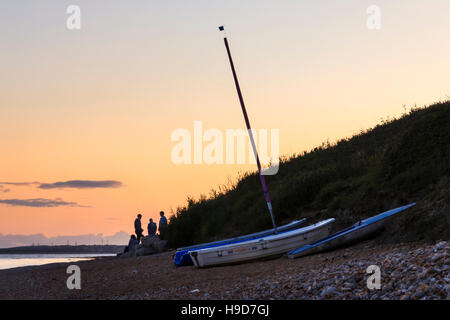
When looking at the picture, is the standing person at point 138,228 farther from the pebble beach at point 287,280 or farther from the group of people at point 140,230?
the pebble beach at point 287,280

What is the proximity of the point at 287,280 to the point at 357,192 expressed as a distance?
12.2m

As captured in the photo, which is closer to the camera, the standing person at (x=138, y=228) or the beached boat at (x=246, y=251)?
the beached boat at (x=246, y=251)

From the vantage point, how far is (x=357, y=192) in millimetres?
25453

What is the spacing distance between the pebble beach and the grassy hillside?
81.9 inches

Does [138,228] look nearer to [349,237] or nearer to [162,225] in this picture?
[162,225]

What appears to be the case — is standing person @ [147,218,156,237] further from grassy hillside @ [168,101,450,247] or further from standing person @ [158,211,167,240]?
grassy hillside @ [168,101,450,247]

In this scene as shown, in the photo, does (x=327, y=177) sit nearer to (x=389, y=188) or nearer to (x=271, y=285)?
(x=389, y=188)

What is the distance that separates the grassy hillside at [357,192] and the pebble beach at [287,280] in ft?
6.83

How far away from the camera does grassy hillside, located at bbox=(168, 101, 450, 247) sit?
18625 millimetres

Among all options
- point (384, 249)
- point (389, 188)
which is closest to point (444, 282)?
point (384, 249)

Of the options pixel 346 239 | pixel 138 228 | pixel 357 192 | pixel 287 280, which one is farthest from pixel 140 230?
pixel 287 280

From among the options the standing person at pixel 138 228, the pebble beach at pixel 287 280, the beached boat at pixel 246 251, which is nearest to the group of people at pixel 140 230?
the standing person at pixel 138 228

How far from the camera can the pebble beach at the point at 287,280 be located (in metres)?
11.7
